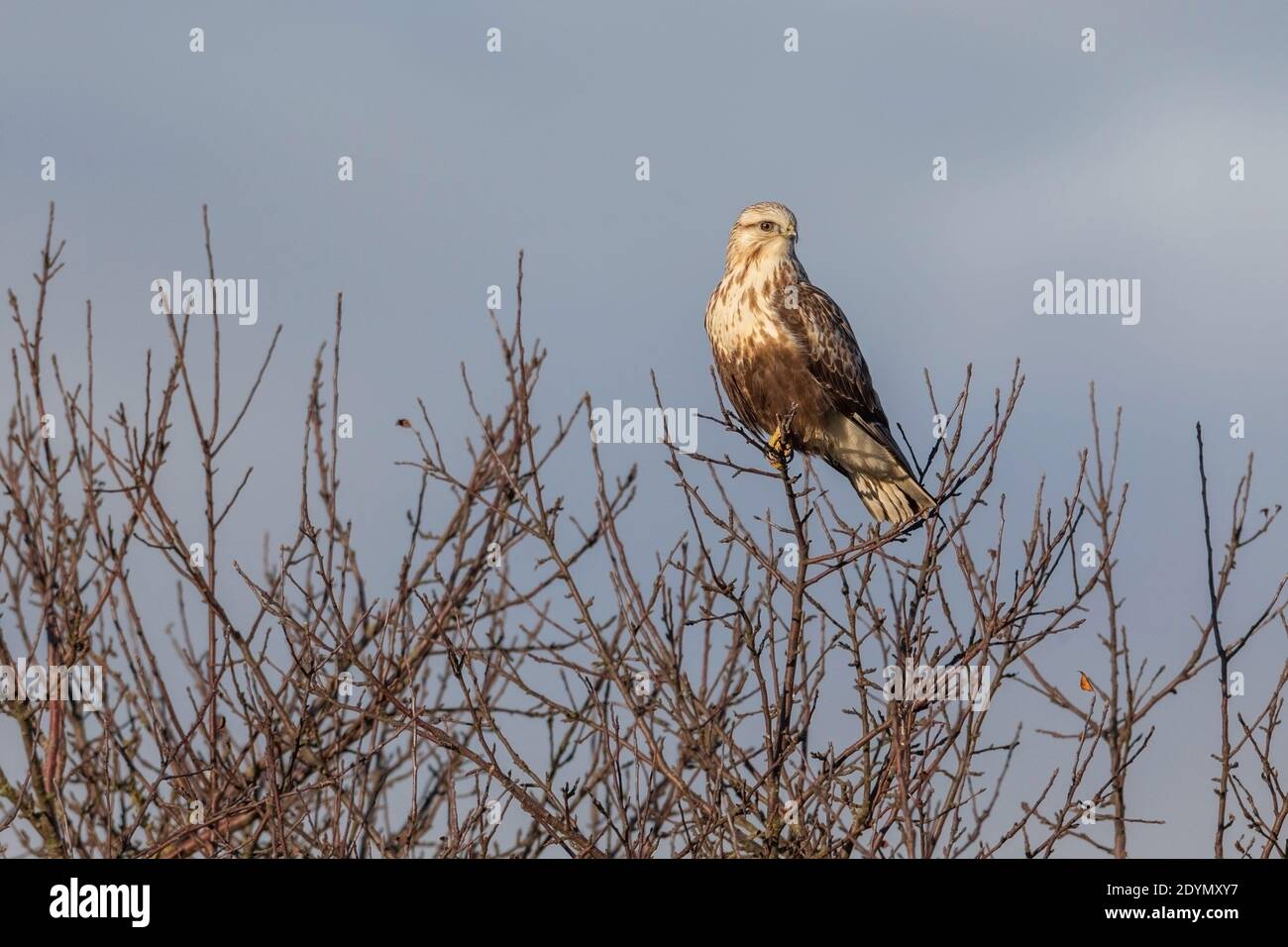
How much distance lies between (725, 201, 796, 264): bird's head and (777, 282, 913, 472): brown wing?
25 cm

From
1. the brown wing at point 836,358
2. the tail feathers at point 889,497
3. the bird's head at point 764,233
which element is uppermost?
the bird's head at point 764,233

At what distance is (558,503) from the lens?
6.52 metres

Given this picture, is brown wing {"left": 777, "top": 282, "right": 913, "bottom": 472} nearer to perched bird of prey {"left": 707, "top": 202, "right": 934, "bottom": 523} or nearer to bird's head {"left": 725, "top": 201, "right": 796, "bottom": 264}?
perched bird of prey {"left": 707, "top": 202, "right": 934, "bottom": 523}

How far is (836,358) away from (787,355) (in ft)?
1.58

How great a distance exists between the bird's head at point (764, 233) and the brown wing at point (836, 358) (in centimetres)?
A: 25

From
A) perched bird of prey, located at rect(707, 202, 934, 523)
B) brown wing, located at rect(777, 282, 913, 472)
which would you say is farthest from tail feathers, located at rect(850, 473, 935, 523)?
brown wing, located at rect(777, 282, 913, 472)

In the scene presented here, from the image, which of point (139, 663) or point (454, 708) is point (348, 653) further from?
point (454, 708)

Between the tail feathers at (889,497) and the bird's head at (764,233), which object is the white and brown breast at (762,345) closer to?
the bird's head at (764,233)

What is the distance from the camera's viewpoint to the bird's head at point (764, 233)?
26.6ft

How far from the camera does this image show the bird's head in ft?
26.6

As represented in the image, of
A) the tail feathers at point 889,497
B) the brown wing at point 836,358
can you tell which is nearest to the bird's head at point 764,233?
the brown wing at point 836,358
